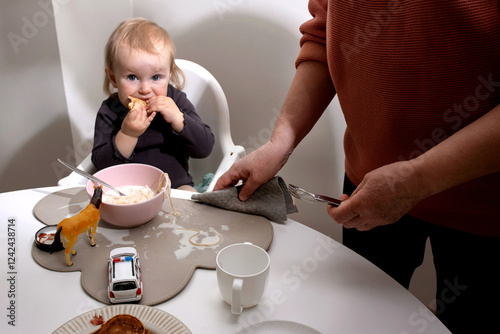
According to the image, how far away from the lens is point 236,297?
2.22 ft

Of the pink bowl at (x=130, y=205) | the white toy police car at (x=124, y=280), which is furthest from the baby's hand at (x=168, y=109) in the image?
the white toy police car at (x=124, y=280)

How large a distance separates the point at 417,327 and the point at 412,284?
1169mm

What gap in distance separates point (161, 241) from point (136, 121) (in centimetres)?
51

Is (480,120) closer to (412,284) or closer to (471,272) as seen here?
(471,272)

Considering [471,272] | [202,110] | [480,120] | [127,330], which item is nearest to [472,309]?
[471,272]

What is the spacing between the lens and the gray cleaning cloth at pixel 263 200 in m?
0.96

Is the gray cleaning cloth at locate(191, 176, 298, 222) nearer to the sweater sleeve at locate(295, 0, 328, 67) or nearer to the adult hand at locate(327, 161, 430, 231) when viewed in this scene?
the adult hand at locate(327, 161, 430, 231)

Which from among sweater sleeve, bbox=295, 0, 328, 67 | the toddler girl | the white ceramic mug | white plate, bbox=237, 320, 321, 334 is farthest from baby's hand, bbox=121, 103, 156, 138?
white plate, bbox=237, 320, 321, 334

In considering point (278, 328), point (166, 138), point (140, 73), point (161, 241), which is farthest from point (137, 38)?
point (278, 328)

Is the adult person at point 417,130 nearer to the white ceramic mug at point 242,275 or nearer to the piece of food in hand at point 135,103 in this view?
the white ceramic mug at point 242,275

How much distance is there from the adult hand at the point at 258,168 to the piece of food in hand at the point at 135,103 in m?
0.44

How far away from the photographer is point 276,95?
5.76 ft

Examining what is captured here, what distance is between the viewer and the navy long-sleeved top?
4.51 ft

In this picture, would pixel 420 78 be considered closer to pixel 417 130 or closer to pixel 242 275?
pixel 417 130
